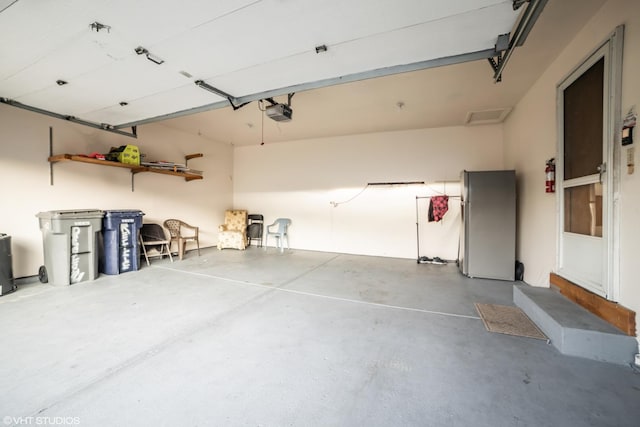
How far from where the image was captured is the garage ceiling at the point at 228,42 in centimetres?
166

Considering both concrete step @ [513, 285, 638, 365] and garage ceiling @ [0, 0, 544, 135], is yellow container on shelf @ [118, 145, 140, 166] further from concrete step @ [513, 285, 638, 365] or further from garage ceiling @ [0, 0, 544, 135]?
concrete step @ [513, 285, 638, 365]

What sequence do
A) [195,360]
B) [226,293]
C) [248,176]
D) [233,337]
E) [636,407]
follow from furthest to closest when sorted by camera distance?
[248,176]
[226,293]
[233,337]
[195,360]
[636,407]

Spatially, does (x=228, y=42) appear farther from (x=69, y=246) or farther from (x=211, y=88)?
(x=69, y=246)

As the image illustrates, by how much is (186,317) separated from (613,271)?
3874 millimetres

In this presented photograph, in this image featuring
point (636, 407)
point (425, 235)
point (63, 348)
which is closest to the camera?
point (636, 407)

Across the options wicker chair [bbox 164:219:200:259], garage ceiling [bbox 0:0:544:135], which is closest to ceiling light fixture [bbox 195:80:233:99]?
garage ceiling [bbox 0:0:544:135]

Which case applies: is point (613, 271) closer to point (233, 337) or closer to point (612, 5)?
point (612, 5)

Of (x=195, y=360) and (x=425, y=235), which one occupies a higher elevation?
(x=425, y=235)

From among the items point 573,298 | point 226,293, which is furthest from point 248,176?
point 573,298

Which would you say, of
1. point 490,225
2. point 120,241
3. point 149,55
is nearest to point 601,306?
point 490,225

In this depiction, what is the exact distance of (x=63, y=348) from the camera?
1948mm

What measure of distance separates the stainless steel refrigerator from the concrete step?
5.36 ft

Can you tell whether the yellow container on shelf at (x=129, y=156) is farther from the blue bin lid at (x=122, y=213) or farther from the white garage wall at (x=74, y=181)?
the blue bin lid at (x=122, y=213)

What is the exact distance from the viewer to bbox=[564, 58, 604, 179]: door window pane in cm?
225
